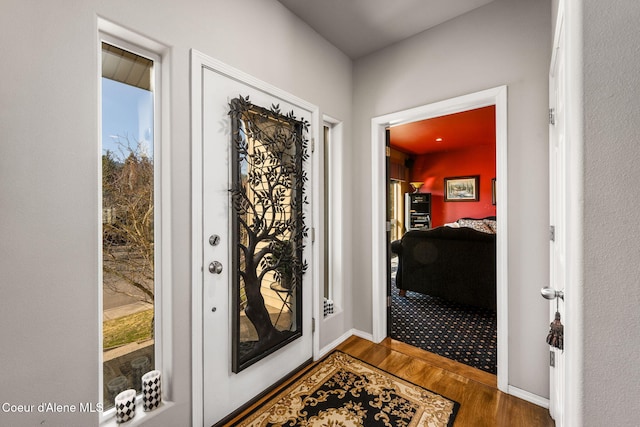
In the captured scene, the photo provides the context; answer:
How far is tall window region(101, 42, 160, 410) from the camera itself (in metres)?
1.30

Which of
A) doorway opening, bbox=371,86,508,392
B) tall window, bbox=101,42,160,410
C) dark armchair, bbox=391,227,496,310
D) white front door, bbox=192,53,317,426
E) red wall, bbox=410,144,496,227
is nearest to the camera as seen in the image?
tall window, bbox=101,42,160,410

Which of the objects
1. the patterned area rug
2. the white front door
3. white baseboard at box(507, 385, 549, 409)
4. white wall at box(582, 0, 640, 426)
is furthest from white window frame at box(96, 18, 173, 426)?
white baseboard at box(507, 385, 549, 409)

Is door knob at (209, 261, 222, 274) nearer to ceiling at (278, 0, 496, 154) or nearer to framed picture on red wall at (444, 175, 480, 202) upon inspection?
ceiling at (278, 0, 496, 154)

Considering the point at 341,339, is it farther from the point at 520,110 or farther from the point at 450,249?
the point at 520,110

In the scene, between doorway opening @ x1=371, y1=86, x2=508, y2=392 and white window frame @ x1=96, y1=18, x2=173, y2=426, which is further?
doorway opening @ x1=371, y1=86, x2=508, y2=392

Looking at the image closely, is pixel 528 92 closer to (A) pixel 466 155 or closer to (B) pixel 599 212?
(B) pixel 599 212

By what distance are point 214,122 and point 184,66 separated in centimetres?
31

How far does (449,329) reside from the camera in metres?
2.81

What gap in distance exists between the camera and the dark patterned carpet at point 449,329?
235 centimetres

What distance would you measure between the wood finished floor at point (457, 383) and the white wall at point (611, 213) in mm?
1254

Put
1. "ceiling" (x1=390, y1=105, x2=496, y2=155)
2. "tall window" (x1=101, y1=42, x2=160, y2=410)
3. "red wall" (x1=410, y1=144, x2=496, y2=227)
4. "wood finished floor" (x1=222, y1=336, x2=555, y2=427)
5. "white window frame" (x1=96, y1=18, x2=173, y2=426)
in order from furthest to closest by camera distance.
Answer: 1. "red wall" (x1=410, y1=144, x2=496, y2=227)
2. "ceiling" (x1=390, y1=105, x2=496, y2=155)
3. "wood finished floor" (x1=222, y1=336, x2=555, y2=427)
4. "white window frame" (x1=96, y1=18, x2=173, y2=426)
5. "tall window" (x1=101, y1=42, x2=160, y2=410)

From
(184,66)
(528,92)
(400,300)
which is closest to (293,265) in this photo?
(184,66)

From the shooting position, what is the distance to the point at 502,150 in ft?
6.22

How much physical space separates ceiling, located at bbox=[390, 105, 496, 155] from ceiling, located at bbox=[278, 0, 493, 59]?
2244 mm
